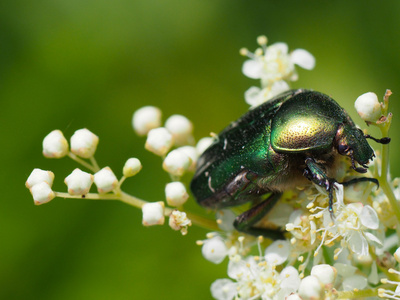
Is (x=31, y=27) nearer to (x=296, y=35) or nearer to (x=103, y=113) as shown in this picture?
(x=103, y=113)

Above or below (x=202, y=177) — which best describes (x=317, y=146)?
above

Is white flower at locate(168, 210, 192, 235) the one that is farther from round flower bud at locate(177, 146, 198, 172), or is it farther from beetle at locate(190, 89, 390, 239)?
round flower bud at locate(177, 146, 198, 172)

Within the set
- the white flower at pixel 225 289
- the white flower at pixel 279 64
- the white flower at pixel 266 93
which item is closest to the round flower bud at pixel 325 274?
the white flower at pixel 225 289

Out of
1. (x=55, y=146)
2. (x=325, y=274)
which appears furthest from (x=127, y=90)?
(x=325, y=274)

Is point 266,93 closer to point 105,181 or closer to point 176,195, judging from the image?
point 176,195

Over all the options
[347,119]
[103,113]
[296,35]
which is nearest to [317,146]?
[347,119]

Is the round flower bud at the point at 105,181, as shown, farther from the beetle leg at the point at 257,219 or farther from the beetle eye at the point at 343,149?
the beetle eye at the point at 343,149
